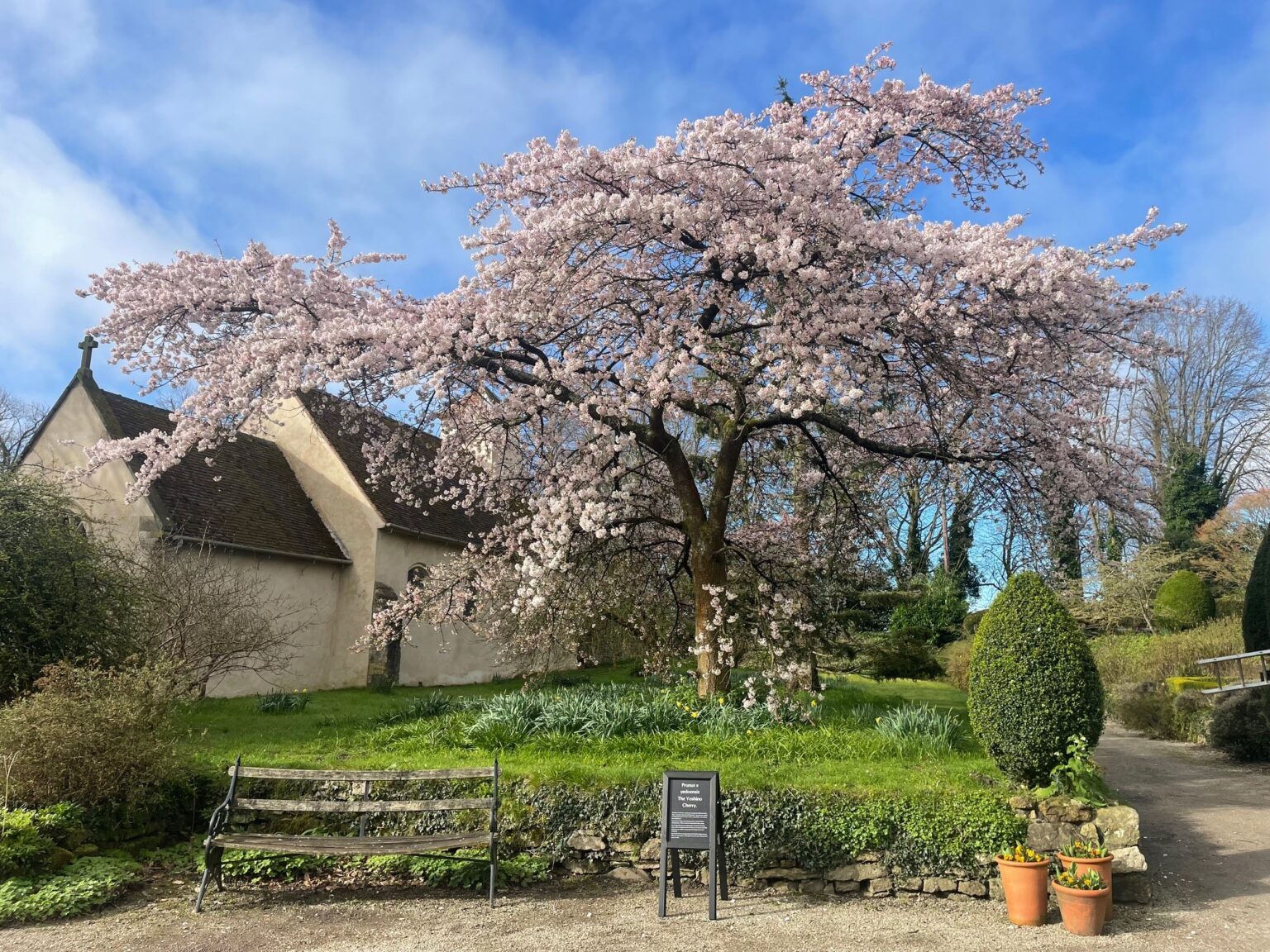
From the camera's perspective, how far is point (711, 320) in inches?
419

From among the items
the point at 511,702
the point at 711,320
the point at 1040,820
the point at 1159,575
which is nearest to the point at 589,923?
the point at 1040,820

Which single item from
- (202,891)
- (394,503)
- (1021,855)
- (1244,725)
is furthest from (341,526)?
(1244,725)

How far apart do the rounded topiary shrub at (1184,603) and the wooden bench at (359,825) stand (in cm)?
1952

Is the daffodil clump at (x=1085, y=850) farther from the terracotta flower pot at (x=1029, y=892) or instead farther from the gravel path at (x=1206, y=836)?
the gravel path at (x=1206, y=836)

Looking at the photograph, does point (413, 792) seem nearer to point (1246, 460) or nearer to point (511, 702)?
point (511, 702)

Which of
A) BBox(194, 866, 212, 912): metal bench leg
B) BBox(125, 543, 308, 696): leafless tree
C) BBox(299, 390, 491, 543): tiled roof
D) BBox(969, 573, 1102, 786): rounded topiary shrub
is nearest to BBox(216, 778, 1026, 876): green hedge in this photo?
BBox(969, 573, 1102, 786): rounded topiary shrub

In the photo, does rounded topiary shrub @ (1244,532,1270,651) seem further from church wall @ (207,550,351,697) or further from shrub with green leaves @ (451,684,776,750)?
church wall @ (207,550,351,697)

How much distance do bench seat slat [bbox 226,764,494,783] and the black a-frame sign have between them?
155cm

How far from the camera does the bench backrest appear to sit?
6.70 m

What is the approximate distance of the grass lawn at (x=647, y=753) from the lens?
7352 millimetres

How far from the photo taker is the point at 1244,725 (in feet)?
41.5

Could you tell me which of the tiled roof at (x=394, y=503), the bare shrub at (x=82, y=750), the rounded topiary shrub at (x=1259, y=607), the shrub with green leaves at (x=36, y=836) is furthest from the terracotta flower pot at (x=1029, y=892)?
the tiled roof at (x=394, y=503)

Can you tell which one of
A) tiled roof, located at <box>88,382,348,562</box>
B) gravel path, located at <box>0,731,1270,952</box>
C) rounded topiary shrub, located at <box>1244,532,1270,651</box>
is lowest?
gravel path, located at <box>0,731,1270,952</box>

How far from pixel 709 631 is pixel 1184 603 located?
51.5ft
